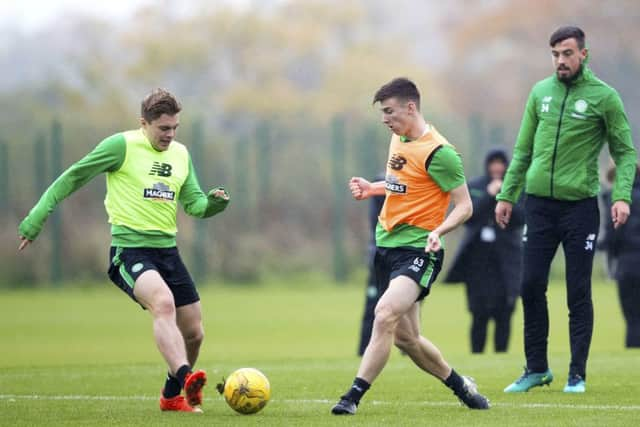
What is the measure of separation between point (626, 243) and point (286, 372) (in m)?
4.89

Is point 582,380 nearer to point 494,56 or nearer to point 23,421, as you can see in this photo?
point 23,421

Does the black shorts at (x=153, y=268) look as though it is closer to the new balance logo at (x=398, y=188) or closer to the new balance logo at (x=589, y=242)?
the new balance logo at (x=398, y=188)

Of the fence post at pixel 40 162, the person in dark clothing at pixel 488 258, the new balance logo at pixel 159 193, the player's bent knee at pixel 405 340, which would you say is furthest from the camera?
the fence post at pixel 40 162

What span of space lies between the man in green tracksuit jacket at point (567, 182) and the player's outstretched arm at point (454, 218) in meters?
1.39

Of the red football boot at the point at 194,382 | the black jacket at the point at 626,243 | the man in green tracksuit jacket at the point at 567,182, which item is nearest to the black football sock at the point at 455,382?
the man in green tracksuit jacket at the point at 567,182

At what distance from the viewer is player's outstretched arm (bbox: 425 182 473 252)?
29.6 feet

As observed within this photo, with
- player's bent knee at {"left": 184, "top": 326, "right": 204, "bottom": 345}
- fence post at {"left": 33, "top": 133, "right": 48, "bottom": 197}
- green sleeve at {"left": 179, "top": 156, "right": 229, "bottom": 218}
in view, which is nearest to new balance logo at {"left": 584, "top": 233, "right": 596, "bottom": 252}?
green sleeve at {"left": 179, "top": 156, "right": 229, "bottom": 218}

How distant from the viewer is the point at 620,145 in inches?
414

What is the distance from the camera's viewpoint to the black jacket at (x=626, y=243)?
15.7 metres

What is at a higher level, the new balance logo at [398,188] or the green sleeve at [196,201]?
the new balance logo at [398,188]

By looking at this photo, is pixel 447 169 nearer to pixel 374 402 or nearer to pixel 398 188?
pixel 398 188

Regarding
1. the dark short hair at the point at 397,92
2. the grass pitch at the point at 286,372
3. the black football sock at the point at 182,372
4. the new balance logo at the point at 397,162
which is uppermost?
the dark short hair at the point at 397,92

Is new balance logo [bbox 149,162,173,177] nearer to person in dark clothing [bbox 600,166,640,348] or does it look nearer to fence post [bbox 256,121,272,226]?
person in dark clothing [bbox 600,166,640,348]

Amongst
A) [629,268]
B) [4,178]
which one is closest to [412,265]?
[629,268]
